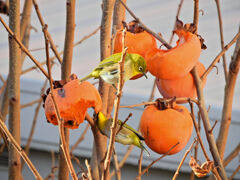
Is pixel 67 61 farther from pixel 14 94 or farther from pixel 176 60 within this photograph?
pixel 176 60

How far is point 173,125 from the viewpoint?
17.0 inches

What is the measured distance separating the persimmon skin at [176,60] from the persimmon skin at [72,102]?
0.26ft

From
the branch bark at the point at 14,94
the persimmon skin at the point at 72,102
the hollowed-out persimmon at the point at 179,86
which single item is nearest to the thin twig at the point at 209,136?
the hollowed-out persimmon at the point at 179,86

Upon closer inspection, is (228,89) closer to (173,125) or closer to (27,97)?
(173,125)

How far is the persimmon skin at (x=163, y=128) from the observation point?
428mm

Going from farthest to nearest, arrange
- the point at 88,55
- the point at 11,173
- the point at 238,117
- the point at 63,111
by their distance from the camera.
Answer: the point at 88,55 < the point at 238,117 < the point at 11,173 < the point at 63,111

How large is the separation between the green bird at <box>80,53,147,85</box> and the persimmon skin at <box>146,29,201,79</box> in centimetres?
4

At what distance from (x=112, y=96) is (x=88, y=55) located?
105 cm

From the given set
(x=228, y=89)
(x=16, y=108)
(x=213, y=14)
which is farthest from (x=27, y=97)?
(x=228, y=89)

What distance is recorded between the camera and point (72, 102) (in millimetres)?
383

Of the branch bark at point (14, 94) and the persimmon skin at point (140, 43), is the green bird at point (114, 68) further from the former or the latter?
the branch bark at point (14, 94)

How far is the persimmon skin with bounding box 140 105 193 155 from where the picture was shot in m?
0.43

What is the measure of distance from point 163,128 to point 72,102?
0.11 metres

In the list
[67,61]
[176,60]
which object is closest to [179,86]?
A: [176,60]
